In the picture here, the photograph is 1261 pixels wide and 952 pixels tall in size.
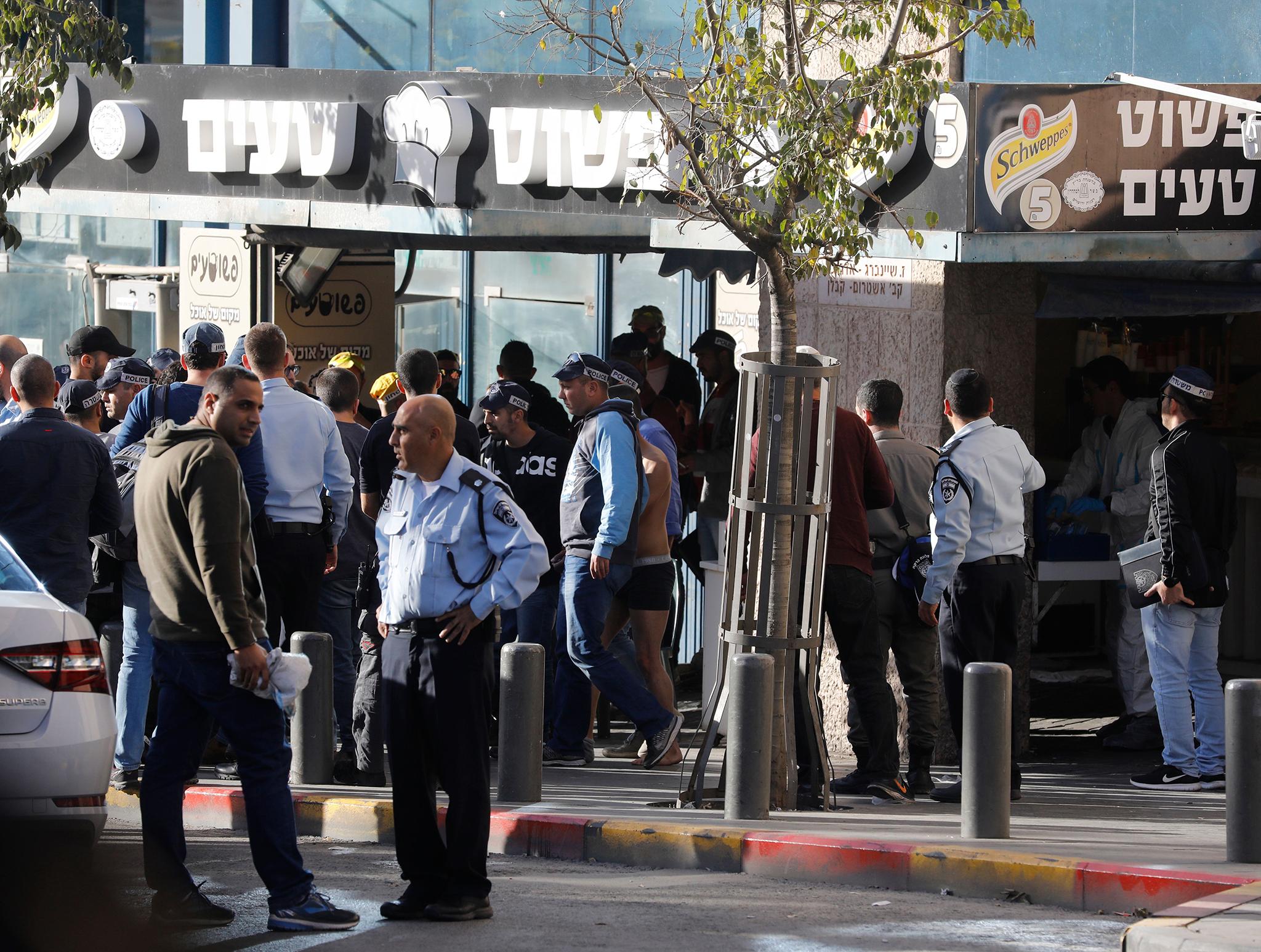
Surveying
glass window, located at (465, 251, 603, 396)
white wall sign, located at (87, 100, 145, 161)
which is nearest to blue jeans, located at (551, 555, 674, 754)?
white wall sign, located at (87, 100, 145, 161)

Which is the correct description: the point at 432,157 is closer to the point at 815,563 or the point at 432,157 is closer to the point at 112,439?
the point at 112,439

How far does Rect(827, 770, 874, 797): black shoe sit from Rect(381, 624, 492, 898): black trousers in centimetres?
286

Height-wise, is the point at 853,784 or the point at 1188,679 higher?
the point at 1188,679

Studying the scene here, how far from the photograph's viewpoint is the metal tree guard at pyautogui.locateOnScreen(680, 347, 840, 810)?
26.6 feet

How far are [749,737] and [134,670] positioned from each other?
2.97 meters

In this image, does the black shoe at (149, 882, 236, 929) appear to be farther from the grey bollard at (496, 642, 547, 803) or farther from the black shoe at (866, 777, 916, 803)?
the black shoe at (866, 777, 916, 803)

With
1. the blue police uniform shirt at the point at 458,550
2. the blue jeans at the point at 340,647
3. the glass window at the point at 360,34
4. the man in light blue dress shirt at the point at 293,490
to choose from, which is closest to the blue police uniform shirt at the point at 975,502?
the blue police uniform shirt at the point at 458,550

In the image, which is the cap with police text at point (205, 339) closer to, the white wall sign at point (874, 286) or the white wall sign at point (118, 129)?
the white wall sign at point (874, 286)

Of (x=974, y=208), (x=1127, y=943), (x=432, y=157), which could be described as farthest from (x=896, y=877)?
(x=432, y=157)

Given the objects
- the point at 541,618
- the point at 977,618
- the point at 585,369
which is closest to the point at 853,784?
the point at 977,618

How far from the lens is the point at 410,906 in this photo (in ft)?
21.6

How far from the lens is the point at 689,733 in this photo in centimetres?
1102

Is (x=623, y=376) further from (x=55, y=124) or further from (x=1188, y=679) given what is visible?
(x=55, y=124)

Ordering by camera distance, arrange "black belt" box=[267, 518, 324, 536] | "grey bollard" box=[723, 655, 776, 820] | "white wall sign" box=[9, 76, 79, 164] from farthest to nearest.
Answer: "white wall sign" box=[9, 76, 79, 164], "black belt" box=[267, 518, 324, 536], "grey bollard" box=[723, 655, 776, 820]
